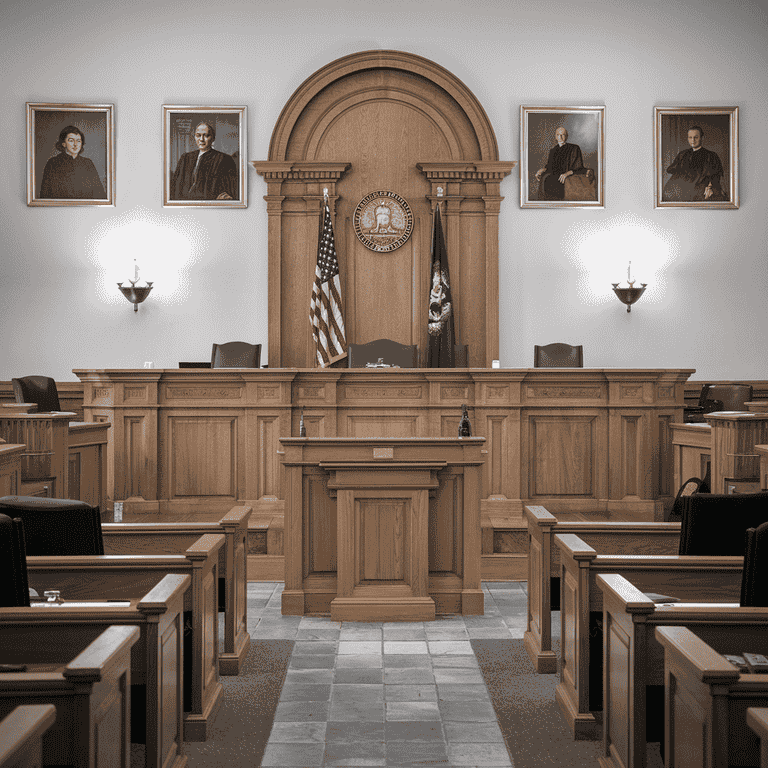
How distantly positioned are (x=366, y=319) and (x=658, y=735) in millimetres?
7215

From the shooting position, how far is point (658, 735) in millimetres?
2551

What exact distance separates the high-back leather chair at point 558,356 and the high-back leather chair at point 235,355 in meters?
2.94

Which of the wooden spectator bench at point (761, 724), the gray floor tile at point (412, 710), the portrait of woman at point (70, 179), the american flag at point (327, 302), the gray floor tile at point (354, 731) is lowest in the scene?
the gray floor tile at point (412, 710)

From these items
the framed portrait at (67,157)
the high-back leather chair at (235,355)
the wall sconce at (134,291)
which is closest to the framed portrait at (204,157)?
the framed portrait at (67,157)

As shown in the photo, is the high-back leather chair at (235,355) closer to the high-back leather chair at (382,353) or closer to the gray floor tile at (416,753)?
the high-back leather chair at (382,353)

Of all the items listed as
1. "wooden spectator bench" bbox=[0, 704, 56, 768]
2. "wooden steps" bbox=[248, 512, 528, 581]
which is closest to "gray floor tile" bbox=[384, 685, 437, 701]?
"wooden spectator bench" bbox=[0, 704, 56, 768]

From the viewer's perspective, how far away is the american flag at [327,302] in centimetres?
908

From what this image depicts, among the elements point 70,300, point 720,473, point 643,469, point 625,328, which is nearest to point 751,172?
point 625,328

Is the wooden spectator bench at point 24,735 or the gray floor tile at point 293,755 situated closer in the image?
the wooden spectator bench at point 24,735

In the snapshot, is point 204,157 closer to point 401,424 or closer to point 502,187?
point 502,187

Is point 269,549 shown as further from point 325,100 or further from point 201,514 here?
point 325,100

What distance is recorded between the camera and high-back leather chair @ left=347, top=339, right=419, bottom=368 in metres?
8.36

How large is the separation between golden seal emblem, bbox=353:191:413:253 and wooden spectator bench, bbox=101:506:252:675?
596 cm

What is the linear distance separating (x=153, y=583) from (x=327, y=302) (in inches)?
245
